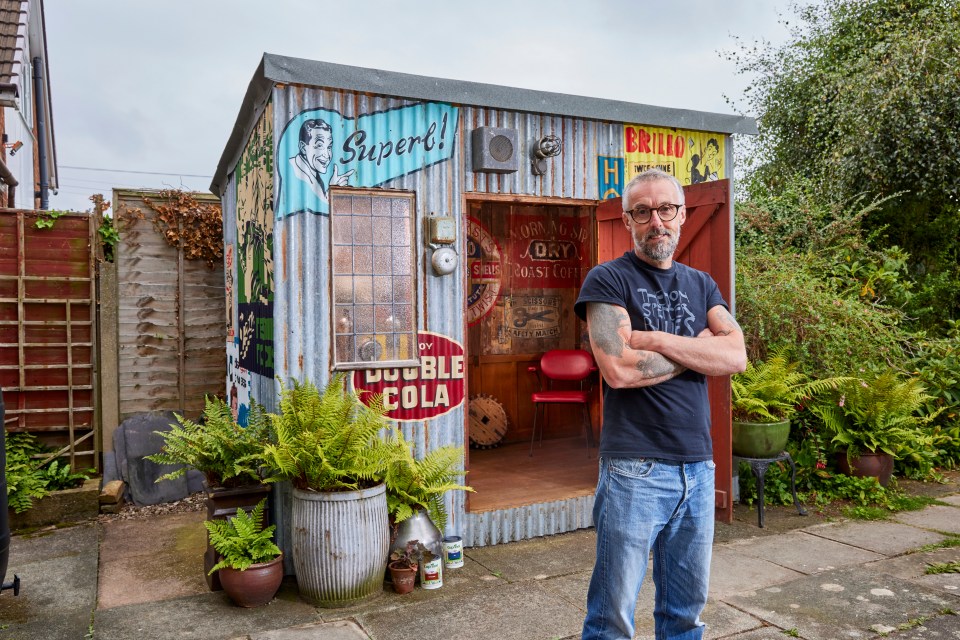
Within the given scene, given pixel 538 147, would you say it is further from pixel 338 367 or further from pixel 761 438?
pixel 761 438

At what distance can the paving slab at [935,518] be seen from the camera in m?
5.70

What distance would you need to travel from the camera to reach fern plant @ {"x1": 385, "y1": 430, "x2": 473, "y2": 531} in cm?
459

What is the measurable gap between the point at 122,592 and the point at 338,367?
1.98m

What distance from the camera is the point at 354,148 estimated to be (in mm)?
4836

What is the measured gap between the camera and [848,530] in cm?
566

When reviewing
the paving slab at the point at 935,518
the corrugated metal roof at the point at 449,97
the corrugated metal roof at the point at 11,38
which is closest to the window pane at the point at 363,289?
the corrugated metal roof at the point at 449,97

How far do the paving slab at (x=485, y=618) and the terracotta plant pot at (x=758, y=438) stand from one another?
7.89 feet

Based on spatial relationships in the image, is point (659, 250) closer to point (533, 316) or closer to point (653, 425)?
point (653, 425)

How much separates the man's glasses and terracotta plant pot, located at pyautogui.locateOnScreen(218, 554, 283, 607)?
305cm

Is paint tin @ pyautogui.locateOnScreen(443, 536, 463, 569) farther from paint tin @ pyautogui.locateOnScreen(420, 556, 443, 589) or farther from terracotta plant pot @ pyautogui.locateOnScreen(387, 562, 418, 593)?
terracotta plant pot @ pyautogui.locateOnScreen(387, 562, 418, 593)

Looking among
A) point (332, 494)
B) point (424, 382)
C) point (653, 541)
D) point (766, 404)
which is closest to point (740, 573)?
point (766, 404)

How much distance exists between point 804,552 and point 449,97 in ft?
13.4

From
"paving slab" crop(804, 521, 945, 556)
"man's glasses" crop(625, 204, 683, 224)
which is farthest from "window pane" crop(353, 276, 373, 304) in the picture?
"paving slab" crop(804, 521, 945, 556)

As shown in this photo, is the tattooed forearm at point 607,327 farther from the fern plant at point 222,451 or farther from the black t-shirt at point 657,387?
the fern plant at point 222,451
